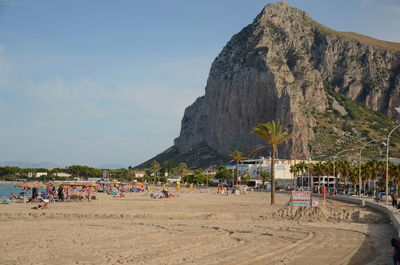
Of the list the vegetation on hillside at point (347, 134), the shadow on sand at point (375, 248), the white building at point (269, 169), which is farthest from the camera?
the vegetation on hillside at point (347, 134)

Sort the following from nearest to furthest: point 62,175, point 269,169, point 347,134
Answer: point 269,169, point 62,175, point 347,134

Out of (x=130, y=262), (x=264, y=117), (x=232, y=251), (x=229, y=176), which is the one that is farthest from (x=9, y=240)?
(x=264, y=117)

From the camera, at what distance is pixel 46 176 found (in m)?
177

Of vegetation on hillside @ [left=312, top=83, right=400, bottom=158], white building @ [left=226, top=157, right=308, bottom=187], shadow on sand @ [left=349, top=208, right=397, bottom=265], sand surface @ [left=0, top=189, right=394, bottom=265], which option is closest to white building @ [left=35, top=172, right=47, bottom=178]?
white building @ [left=226, top=157, right=308, bottom=187]

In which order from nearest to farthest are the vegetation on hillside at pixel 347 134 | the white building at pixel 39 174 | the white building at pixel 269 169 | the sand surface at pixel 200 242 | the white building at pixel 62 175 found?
the sand surface at pixel 200 242 → the white building at pixel 269 169 → the vegetation on hillside at pixel 347 134 → the white building at pixel 62 175 → the white building at pixel 39 174

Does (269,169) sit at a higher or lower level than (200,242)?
higher

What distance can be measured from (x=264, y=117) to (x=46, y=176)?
93.8m

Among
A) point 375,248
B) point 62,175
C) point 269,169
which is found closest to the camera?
point 375,248

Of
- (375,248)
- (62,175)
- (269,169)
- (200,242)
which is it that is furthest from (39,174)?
(375,248)

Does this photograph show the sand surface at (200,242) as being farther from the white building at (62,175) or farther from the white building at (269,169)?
the white building at (62,175)

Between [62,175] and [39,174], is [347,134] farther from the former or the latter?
[39,174]

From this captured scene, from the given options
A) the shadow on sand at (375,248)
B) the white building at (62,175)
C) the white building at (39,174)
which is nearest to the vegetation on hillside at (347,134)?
the white building at (62,175)

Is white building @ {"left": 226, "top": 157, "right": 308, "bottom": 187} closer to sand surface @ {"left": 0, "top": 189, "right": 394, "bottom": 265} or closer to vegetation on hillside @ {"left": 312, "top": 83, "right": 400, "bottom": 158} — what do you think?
vegetation on hillside @ {"left": 312, "top": 83, "right": 400, "bottom": 158}

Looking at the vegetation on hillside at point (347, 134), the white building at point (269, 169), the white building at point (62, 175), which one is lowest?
the white building at point (62, 175)
